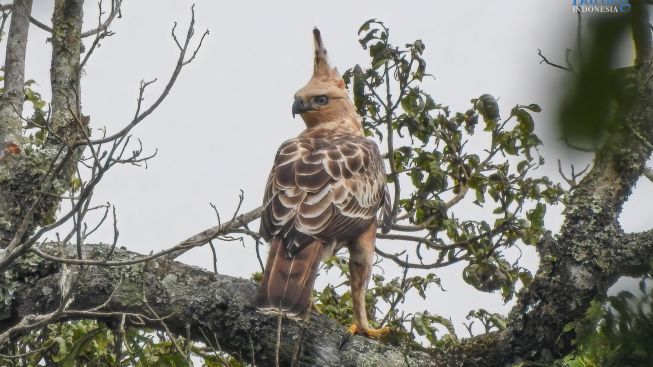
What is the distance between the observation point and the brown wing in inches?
184

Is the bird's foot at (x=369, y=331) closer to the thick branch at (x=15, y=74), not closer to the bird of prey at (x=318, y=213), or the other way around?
the bird of prey at (x=318, y=213)

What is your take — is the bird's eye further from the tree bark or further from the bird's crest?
the tree bark

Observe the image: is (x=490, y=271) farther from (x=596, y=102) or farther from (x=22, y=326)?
(x=596, y=102)

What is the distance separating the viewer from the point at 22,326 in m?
3.02

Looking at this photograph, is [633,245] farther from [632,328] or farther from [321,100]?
[321,100]

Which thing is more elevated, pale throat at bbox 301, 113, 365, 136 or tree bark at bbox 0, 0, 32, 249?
pale throat at bbox 301, 113, 365, 136

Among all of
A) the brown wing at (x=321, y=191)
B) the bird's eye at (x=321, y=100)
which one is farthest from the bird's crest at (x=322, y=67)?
the brown wing at (x=321, y=191)

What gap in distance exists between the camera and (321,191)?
500 centimetres

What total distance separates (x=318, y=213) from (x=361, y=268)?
1.50 ft

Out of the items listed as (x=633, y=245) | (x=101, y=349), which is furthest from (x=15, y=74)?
(x=633, y=245)

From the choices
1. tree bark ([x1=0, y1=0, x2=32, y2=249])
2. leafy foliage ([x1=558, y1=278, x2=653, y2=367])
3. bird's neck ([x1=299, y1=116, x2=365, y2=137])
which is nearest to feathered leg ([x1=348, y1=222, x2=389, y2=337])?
bird's neck ([x1=299, y1=116, x2=365, y2=137])

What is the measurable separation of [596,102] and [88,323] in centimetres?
467

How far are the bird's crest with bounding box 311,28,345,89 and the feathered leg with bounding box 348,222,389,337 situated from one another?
2123 millimetres

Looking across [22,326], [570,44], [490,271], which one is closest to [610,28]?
[570,44]
